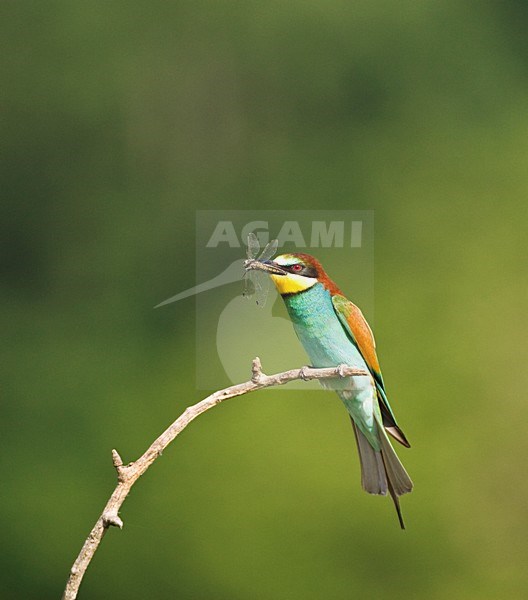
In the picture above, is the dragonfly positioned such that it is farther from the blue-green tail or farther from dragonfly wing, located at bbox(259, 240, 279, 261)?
the blue-green tail

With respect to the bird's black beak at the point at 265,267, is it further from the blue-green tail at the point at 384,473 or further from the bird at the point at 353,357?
the blue-green tail at the point at 384,473

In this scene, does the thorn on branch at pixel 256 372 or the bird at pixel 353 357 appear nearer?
the thorn on branch at pixel 256 372

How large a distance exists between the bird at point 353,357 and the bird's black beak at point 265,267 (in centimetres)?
2

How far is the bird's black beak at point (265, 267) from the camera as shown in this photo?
59.2 inches

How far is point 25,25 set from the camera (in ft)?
10.5

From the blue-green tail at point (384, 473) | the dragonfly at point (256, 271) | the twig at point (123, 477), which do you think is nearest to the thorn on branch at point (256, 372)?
the twig at point (123, 477)

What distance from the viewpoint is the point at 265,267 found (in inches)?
60.2

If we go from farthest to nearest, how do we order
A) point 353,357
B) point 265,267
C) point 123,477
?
point 353,357 → point 265,267 → point 123,477

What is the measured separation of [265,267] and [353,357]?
9.2 inches

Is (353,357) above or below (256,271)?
below

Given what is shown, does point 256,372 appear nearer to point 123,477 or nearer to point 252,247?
point 123,477

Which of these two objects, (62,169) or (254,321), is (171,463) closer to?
(254,321)

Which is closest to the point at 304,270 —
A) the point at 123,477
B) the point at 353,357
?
the point at 353,357

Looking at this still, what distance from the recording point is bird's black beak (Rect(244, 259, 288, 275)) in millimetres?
1505
